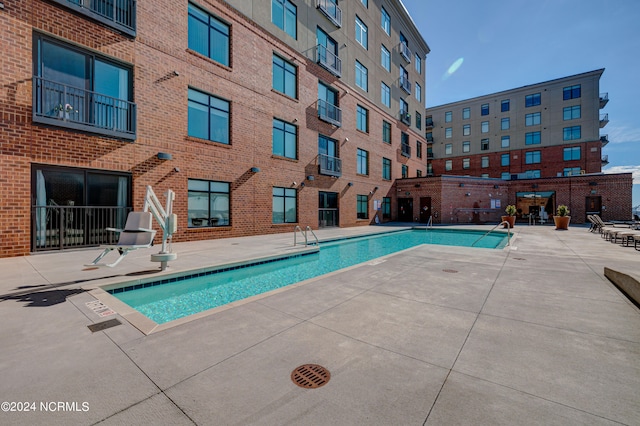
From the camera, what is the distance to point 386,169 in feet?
81.3

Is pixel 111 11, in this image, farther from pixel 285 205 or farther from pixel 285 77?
pixel 285 205

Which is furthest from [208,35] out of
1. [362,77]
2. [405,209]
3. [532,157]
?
[532,157]

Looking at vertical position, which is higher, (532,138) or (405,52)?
(405,52)

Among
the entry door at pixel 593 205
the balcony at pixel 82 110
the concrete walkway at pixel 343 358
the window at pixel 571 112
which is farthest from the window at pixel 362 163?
the window at pixel 571 112

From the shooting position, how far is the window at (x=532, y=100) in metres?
33.6

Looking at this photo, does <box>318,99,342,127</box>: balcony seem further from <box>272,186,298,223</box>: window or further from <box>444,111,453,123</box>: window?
<box>444,111,453,123</box>: window

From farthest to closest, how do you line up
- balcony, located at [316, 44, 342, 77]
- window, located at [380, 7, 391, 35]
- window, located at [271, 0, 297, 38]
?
1. window, located at [380, 7, 391, 35]
2. balcony, located at [316, 44, 342, 77]
3. window, located at [271, 0, 297, 38]

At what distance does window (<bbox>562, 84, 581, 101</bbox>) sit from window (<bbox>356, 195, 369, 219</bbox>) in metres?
29.5

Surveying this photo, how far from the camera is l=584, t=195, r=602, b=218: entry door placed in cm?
2248

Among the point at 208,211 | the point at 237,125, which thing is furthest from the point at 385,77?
the point at 208,211

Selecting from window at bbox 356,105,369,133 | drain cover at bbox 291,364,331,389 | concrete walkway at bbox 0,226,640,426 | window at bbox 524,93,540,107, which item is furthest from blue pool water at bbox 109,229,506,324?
window at bbox 524,93,540,107

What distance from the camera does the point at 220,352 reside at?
2.66m

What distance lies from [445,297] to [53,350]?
4.85 meters

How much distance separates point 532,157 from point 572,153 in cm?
364
